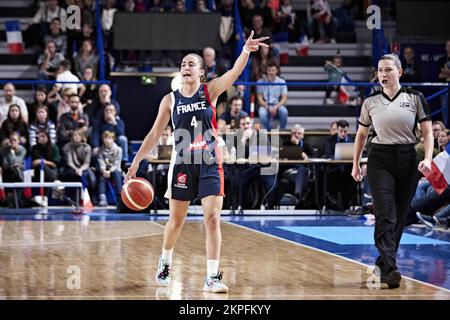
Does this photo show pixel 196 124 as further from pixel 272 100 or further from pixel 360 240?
pixel 272 100

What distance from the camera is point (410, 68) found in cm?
1927

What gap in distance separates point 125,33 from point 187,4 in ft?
6.25

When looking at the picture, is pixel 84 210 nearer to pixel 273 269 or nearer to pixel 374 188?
pixel 273 269

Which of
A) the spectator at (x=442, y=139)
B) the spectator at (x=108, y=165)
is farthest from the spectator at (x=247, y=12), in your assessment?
the spectator at (x=442, y=139)

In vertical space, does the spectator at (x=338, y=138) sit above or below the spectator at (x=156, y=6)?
below

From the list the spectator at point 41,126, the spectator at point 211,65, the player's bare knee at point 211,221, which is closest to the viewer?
the player's bare knee at point 211,221

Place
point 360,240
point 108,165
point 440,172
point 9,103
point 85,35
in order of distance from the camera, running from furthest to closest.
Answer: point 85,35 < point 9,103 < point 108,165 < point 440,172 < point 360,240

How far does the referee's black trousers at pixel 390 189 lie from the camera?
8055 mm

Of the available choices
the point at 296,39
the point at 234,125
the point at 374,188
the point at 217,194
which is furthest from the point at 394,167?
the point at 296,39

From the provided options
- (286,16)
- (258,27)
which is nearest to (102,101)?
(258,27)

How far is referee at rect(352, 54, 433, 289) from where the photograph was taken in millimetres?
8102

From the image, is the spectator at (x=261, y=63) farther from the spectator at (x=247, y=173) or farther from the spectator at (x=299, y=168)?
the spectator at (x=247, y=173)

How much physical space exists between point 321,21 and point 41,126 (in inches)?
314

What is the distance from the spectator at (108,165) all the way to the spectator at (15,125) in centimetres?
148
